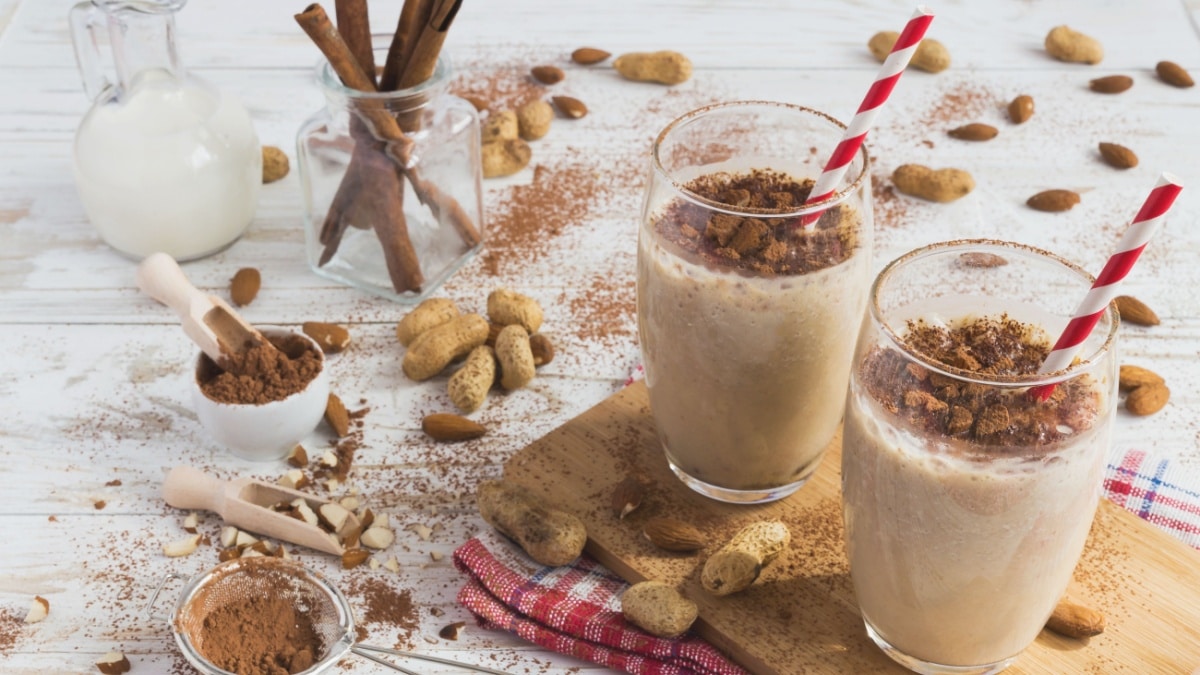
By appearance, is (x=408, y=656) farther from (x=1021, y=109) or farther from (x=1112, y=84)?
(x=1112, y=84)

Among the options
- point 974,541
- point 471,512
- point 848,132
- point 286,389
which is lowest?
point 471,512

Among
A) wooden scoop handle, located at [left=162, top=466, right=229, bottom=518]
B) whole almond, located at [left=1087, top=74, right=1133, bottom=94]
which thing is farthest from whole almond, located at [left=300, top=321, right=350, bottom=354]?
whole almond, located at [left=1087, top=74, right=1133, bottom=94]

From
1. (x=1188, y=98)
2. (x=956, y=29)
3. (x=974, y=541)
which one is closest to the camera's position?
(x=974, y=541)

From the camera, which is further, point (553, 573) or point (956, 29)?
point (956, 29)

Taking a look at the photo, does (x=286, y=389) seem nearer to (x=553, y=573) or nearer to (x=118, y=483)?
(x=118, y=483)

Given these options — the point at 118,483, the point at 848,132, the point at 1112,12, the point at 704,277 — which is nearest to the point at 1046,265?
the point at 848,132

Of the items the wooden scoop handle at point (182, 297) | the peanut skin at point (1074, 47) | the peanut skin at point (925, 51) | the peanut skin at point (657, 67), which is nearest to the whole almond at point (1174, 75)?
the peanut skin at point (1074, 47)

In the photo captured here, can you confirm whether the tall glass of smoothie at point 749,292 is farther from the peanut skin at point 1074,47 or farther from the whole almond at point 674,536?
the peanut skin at point 1074,47
